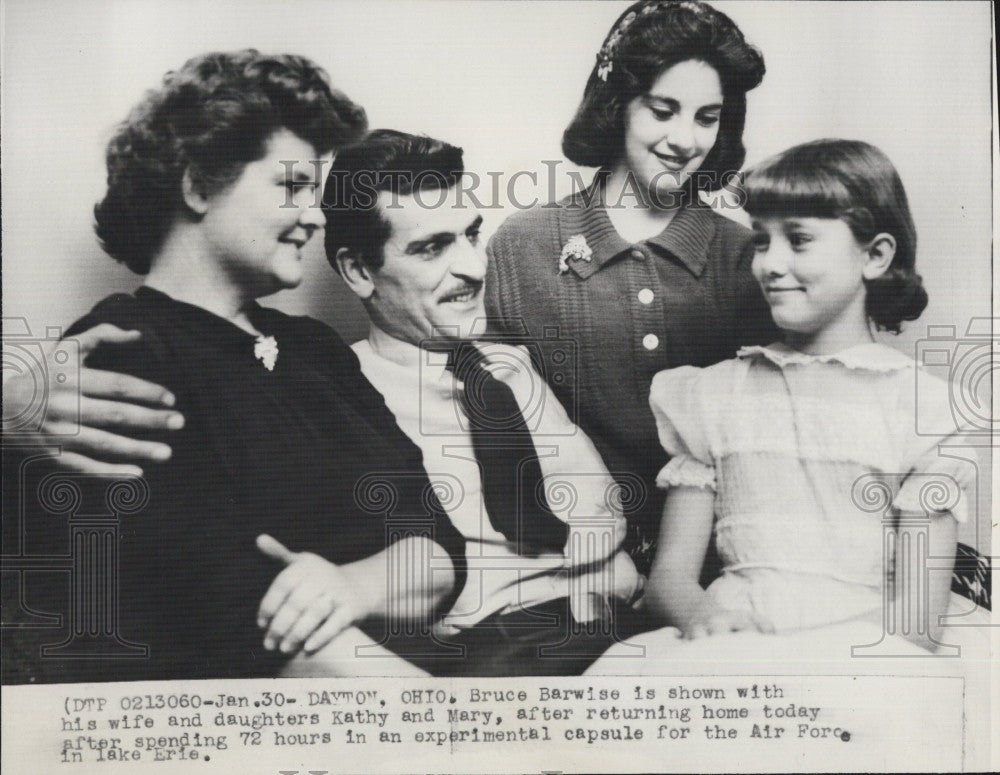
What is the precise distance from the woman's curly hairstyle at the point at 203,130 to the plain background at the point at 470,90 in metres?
0.05

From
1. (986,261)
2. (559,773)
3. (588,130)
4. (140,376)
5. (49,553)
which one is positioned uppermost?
(588,130)

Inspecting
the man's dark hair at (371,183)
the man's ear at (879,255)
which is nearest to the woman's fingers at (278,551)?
the man's dark hair at (371,183)

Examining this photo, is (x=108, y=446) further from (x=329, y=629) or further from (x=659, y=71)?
(x=659, y=71)

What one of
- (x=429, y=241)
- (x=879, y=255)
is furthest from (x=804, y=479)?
(x=429, y=241)

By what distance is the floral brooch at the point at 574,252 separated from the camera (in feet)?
9.71

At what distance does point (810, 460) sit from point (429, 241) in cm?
138

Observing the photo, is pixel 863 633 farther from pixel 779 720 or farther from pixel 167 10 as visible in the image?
pixel 167 10

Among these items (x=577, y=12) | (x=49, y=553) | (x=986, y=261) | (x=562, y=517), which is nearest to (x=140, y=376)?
(x=49, y=553)

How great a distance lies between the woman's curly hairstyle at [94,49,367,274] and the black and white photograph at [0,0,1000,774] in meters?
0.01

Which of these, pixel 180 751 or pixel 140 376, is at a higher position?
pixel 140 376

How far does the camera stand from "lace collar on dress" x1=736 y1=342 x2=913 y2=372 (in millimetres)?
2941

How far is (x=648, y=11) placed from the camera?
298 cm

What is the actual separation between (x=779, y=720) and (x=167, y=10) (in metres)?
2.97

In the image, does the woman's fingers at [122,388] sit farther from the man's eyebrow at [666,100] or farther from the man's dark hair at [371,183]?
the man's eyebrow at [666,100]
